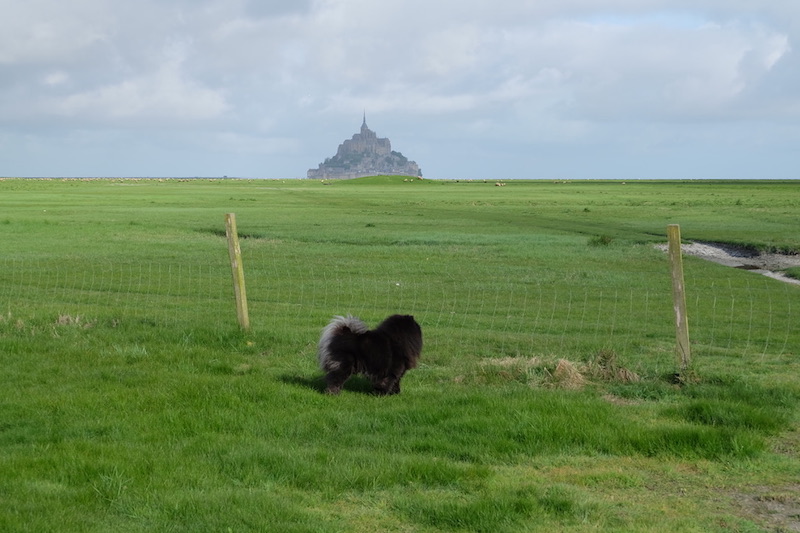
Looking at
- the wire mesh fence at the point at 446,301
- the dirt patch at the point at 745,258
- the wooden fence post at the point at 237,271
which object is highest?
the wooden fence post at the point at 237,271

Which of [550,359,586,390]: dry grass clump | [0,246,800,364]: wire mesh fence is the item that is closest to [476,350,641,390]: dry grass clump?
[550,359,586,390]: dry grass clump

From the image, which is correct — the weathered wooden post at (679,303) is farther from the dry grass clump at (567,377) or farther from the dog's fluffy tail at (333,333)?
the dog's fluffy tail at (333,333)

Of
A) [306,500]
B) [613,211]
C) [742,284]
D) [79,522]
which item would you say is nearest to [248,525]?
[306,500]

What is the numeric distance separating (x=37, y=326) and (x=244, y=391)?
5.96 m

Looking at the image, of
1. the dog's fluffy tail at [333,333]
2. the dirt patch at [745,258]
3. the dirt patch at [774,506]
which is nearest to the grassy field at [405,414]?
the dirt patch at [774,506]

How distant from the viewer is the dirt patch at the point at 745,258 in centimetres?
2808

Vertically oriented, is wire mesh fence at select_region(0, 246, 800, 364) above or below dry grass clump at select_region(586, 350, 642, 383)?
below

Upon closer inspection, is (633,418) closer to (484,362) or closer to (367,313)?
(484,362)

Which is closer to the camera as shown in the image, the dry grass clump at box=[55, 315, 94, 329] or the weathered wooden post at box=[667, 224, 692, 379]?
the weathered wooden post at box=[667, 224, 692, 379]

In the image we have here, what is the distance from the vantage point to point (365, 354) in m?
9.70

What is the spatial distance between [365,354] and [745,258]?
26.2 meters

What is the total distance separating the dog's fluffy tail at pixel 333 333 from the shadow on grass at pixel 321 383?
409 millimetres

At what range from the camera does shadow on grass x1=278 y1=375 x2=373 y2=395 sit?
1014 cm

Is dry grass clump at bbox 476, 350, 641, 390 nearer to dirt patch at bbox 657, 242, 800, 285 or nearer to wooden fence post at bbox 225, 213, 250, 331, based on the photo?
Result: wooden fence post at bbox 225, 213, 250, 331
